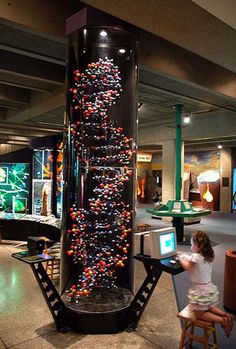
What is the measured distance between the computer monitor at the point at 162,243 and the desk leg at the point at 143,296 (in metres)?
0.24

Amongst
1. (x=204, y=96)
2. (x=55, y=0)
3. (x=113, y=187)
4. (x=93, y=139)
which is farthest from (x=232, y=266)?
(x=204, y=96)

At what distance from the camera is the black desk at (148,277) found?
2.74 m

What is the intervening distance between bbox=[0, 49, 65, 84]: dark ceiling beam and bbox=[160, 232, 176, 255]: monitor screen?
4.16 m

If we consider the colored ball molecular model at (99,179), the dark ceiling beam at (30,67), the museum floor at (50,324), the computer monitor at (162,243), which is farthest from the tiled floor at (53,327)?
the dark ceiling beam at (30,67)

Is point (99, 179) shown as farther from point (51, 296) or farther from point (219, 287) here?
point (219, 287)

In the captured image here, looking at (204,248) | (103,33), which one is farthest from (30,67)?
(204,248)

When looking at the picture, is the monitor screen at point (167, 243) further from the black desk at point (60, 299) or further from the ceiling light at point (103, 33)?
the ceiling light at point (103, 33)

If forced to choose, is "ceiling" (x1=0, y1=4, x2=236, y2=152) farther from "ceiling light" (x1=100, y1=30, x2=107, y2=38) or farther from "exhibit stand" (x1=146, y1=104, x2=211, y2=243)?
"exhibit stand" (x1=146, y1=104, x2=211, y2=243)

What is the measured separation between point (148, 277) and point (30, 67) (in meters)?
4.38

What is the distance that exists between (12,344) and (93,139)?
2.23 meters

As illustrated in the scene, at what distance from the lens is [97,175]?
346 centimetres

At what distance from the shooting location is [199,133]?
10109 mm

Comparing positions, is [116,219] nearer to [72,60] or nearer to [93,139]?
[93,139]

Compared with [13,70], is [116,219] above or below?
below
